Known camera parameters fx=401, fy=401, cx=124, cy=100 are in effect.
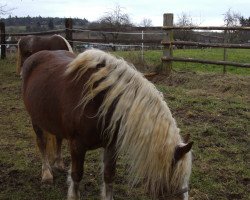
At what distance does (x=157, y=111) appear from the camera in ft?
8.67

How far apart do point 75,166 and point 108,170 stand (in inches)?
10.9

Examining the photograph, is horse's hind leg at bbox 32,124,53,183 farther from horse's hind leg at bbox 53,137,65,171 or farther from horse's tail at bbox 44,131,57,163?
horse's hind leg at bbox 53,137,65,171

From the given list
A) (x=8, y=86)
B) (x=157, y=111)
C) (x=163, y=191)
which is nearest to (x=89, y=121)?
(x=157, y=111)

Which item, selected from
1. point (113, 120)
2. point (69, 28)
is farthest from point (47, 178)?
point (69, 28)

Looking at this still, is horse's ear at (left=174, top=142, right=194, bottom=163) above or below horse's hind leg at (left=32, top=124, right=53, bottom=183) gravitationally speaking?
above

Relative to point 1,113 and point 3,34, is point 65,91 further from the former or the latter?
point 3,34

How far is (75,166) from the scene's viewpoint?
10.2 feet

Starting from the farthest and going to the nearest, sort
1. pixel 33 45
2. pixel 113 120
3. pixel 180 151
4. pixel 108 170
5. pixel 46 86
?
pixel 33 45 < pixel 46 86 < pixel 108 170 < pixel 113 120 < pixel 180 151

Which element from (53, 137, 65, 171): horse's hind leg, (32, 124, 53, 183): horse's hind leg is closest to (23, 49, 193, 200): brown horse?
(32, 124, 53, 183): horse's hind leg

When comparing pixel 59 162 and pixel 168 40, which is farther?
pixel 168 40

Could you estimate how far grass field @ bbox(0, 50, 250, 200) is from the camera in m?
3.78

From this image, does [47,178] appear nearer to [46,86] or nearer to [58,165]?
[58,165]

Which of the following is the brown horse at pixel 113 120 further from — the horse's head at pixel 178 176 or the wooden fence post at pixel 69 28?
the wooden fence post at pixel 69 28

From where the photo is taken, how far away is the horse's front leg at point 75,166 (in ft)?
9.95
